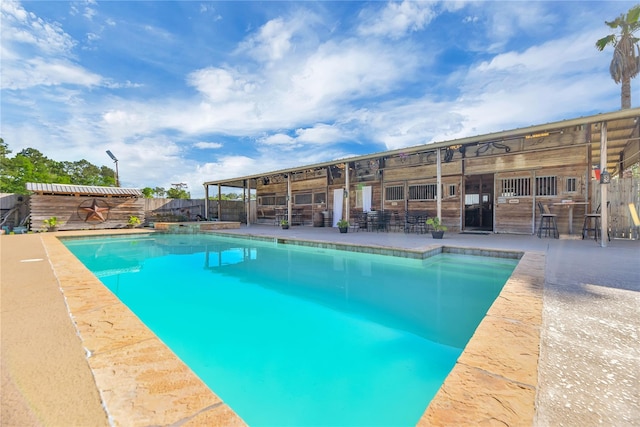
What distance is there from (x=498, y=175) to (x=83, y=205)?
17.3 metres

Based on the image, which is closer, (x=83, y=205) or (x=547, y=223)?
(x=547, y=223)

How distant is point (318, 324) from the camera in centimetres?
302

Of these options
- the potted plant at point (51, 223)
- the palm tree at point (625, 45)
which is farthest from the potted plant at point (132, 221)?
the palm tree at point (625, 45)

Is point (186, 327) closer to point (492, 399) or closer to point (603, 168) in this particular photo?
point (492, 399)

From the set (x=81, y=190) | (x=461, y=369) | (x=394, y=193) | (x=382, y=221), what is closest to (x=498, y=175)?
(x=394, y=193)

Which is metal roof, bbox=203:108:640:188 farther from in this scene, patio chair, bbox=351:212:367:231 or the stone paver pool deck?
the stone paver pool deck

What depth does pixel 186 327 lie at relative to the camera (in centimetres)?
298

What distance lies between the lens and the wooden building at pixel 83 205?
37.6 feet

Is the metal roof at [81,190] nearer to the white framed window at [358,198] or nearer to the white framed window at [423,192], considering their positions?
the white framed window at [358,198]

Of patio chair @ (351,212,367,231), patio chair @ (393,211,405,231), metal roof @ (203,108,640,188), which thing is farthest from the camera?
patio chair @ (351,212,367,231)

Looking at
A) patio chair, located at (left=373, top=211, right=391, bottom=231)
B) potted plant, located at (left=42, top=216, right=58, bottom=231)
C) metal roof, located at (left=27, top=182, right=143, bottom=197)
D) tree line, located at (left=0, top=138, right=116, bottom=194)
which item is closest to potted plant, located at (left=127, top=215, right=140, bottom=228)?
metal roof, located at (left=27, top=182, right=143, bottom=197)

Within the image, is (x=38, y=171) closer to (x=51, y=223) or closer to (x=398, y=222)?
(x=51, y=223)

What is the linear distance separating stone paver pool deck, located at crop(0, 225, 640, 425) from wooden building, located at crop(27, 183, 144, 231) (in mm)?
12673

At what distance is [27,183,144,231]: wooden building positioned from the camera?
11453mm
